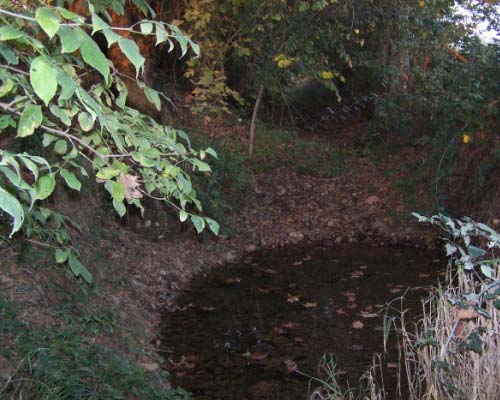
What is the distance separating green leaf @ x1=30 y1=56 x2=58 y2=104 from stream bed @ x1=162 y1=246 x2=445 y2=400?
11.7 feet

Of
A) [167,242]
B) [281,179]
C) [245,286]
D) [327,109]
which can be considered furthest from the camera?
[327,109]

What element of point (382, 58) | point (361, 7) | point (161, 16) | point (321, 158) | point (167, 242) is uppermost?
point (361, 7)

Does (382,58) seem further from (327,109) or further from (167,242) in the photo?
(167,242)

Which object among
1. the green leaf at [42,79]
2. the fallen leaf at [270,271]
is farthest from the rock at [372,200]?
the green leaf at [42,79]

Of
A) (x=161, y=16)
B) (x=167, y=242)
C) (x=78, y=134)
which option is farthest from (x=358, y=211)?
(x=78, y=134)

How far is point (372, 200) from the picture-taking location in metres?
9.79

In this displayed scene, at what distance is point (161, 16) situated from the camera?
9266 mm

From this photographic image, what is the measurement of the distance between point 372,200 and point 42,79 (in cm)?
884

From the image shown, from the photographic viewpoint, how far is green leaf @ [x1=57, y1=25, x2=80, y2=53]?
1342 millimetres

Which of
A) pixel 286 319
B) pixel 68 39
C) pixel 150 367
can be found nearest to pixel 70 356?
pixel 150 367

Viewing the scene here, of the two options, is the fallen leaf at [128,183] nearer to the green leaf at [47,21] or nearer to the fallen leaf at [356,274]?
the green leaf at [47,21]

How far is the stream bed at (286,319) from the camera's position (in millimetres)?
4711

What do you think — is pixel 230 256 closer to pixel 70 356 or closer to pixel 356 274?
pixel 356 274

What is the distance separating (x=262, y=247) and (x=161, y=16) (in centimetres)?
399
